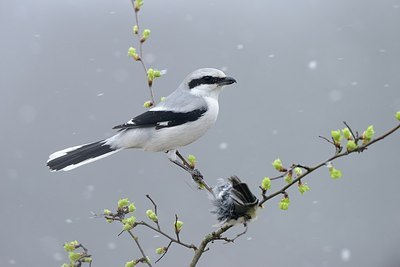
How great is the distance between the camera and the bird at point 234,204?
3.48 feet

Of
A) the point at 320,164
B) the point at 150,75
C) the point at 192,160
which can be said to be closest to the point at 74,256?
the point at 192,160

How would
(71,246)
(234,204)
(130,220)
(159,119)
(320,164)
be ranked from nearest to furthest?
(320,164)
(234,204)
(130,220)
(71,246)
(159,119)

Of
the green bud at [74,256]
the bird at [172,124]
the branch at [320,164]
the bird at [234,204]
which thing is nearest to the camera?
the branch at [320,164]

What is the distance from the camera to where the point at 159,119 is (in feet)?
5.11

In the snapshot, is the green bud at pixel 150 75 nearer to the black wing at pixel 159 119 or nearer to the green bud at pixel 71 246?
the black wing at pixel 159 119

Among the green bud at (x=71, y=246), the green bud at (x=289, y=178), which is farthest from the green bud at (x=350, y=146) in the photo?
the green bud at (x=71, y=246)

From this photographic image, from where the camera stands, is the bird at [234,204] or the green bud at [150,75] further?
the green bud at [150,75]

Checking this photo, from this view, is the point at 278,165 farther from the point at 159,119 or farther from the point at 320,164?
the point at 159,119

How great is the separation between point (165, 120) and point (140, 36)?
34cm

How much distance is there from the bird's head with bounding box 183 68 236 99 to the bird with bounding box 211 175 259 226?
546mm

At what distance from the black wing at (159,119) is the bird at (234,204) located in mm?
513

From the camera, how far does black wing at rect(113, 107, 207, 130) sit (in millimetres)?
1541

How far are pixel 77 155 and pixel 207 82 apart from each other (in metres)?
0.48

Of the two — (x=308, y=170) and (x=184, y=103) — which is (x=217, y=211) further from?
(x=184, y=103)
